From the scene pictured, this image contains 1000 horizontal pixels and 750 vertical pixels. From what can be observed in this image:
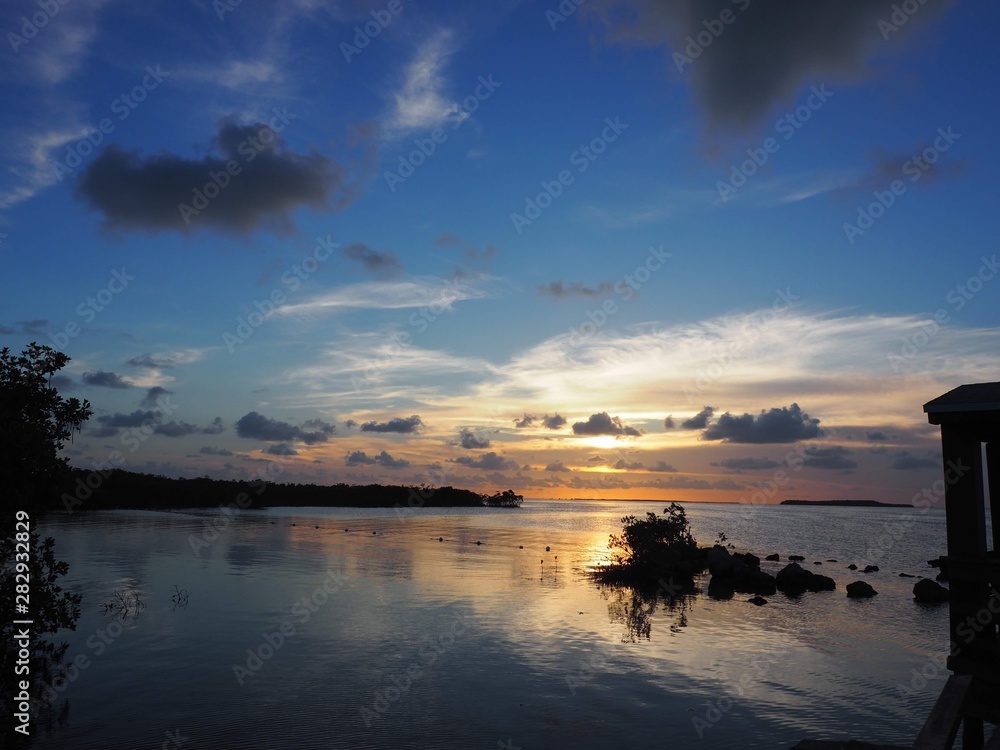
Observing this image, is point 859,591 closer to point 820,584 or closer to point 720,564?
point 820,584

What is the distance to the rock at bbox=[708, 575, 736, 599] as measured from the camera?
43.6 m

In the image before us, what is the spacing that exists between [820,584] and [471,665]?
113 feet

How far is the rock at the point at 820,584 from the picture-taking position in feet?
159

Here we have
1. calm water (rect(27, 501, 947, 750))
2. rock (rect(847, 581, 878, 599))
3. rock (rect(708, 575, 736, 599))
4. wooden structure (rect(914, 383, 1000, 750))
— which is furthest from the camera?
rock (rect(847, 581, 878, 599))

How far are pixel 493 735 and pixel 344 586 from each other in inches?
1070

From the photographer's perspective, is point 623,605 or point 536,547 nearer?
point 623,605

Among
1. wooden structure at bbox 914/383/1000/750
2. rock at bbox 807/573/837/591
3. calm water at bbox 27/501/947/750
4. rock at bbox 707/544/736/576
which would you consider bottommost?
rock at bbox 807/573/837/591

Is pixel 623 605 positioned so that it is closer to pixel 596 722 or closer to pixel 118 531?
pixel 596 722

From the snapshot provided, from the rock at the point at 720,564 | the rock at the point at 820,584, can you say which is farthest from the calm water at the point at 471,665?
the rock at the point at 720,564

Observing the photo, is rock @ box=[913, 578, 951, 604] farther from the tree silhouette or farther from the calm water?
the tree silhouette

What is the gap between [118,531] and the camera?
259 feet

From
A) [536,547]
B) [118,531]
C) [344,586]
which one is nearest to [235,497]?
[118,531]

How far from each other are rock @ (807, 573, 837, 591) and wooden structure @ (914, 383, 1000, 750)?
40078 mm

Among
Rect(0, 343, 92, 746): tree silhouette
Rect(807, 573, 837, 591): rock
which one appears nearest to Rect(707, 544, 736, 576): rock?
Rect(807, 573, 837, 591): rock
